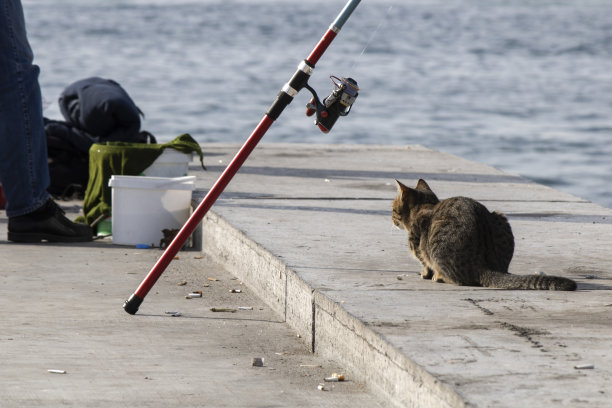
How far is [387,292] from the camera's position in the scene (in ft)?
13.9

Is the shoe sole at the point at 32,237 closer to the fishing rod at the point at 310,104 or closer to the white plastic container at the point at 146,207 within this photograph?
the white plastic container at the point at 146,207

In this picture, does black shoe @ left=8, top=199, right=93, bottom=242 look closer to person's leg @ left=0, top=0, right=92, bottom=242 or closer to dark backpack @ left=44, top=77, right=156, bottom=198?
person's leg @ left=0, top=0, right=92, bottom=242

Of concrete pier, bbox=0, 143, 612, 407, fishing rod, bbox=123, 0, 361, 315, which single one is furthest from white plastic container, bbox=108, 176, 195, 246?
fishing rod, bbox=123, 0, 361, 315

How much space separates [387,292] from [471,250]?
0.39m

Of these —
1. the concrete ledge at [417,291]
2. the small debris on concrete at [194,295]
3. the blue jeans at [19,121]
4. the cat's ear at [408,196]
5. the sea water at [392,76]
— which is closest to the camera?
the concrete ledge at [417,291]

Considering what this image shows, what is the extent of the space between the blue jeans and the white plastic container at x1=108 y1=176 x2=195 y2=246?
0.49m

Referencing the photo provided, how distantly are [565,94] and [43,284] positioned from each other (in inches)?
955

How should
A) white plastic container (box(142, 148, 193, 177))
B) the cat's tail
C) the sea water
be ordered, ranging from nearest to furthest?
1. the cat's tail
2. white plastic container (box(142, 148, 193, 177))
3. the sea water

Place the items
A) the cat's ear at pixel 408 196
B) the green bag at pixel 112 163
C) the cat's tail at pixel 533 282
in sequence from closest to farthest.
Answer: the cat's tail at pixel 533 282
the cat's ear at pixel 408 196
the green bag at pixel 112 163

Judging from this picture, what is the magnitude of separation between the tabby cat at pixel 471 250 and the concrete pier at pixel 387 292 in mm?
54

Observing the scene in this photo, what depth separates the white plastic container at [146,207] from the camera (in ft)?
21.0

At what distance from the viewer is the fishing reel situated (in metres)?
4.25

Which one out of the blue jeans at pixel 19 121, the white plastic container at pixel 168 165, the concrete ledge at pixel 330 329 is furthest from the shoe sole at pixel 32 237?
the concrete ledge at pixel 330 329

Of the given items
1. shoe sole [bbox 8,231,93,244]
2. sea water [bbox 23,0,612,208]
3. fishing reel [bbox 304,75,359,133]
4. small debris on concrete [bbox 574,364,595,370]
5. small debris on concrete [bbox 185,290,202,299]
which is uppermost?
sea water [bbox 23,0,612,208]
